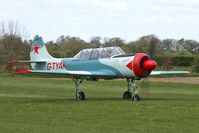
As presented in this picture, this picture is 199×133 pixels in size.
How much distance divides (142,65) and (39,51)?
8504 millimetres

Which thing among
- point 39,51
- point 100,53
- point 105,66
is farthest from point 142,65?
point 39,51

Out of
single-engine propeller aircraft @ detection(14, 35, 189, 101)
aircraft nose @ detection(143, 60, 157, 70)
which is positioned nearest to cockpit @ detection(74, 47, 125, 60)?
single-engine propeller aircraft @ detection(14, 35, 189, 101)

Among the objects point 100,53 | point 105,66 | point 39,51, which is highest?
point 39,51

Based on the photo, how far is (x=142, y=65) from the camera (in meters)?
17.3

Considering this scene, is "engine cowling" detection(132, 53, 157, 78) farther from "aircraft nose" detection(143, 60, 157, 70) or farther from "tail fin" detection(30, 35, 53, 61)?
"tail fin" detection(30, 35, 53, 61)

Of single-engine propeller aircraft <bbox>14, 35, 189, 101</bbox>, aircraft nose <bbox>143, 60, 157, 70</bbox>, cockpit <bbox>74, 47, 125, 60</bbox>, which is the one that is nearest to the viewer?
aircraft nose <bbox>143, 60, 157, 70</bbox>

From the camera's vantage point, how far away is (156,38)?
60.5 feet

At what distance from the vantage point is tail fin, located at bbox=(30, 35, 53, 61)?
23484mm

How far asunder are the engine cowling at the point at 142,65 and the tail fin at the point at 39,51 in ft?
25.3

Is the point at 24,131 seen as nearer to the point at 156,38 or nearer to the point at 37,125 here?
the point at 37,125

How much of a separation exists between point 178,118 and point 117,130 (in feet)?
8.68

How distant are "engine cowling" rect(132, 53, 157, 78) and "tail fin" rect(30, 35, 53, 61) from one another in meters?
7.72

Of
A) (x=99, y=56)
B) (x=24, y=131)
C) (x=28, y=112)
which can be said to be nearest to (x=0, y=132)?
(x=24, y=131)

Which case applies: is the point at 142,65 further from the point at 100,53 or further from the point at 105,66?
the point at 100,53
